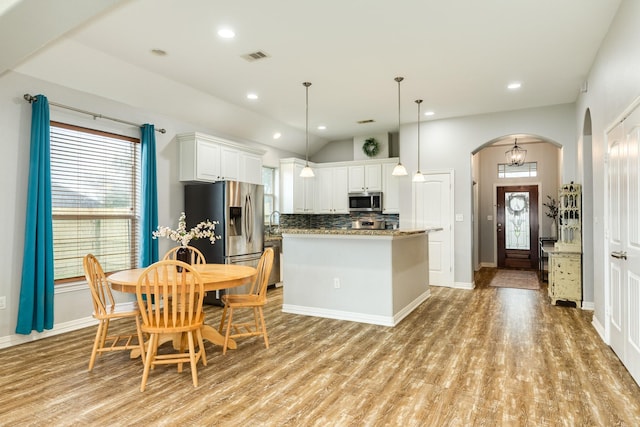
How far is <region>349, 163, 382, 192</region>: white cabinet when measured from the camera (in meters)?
7.82

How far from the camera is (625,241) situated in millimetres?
3127

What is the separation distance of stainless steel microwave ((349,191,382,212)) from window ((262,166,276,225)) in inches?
61.2

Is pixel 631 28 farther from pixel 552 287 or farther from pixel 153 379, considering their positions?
pixel 153 379

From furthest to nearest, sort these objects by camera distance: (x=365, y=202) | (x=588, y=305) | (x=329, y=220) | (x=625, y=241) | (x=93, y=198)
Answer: (x=329, y=220), (x=365, y=202), (x=588, y=305), (x=93, y=198), (x=625, y=241)

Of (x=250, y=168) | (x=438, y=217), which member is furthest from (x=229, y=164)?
(x=438, y=217)

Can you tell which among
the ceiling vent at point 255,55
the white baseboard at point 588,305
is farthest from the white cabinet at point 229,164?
the white baseboard at point 588,305

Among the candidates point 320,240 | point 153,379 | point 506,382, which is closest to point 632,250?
point 506,382

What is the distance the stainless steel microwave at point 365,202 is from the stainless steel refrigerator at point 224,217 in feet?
8.77

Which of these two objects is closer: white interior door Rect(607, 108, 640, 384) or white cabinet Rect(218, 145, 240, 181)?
white interior door Rect(607, 108, 640, 384)

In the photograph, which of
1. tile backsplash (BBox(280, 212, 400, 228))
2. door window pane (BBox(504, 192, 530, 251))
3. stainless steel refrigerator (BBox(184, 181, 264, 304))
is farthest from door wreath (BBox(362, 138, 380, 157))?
door window pane (BBox(504, 192, 530, 251))

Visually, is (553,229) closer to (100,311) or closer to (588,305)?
(588,305)

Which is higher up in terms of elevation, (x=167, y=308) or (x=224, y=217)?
(x=224, y=217)

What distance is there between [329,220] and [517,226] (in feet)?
14.5

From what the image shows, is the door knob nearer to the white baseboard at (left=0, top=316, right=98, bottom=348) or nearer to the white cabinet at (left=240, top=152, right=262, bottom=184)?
the white cabinet at (left=240, top=152, right=262, bottom=184)
